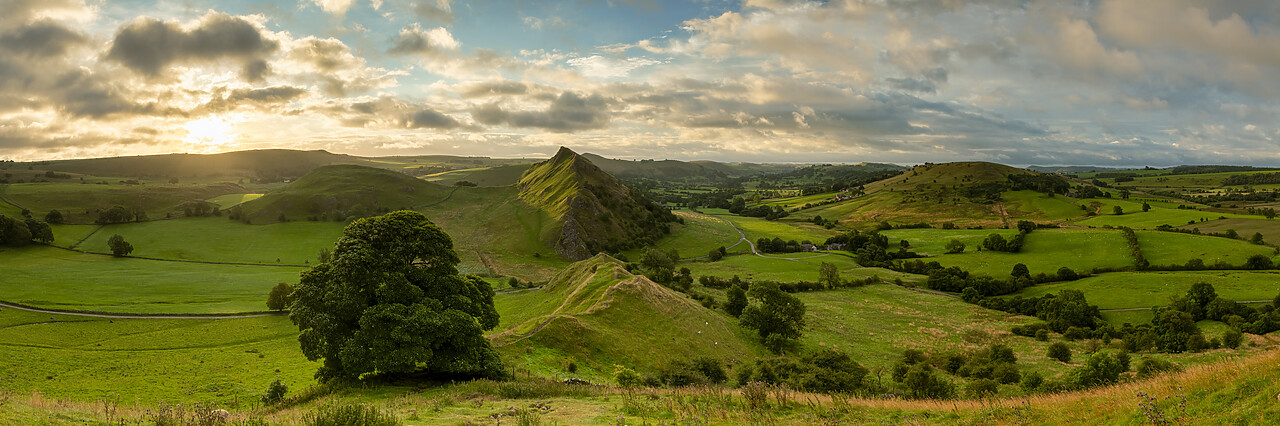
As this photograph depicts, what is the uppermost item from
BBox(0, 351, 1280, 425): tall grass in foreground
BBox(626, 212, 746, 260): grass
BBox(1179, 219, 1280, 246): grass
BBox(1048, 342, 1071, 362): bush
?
BBox(0, 351, 1280, 425): tall grass in foreground

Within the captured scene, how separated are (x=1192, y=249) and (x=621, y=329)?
134668 mm

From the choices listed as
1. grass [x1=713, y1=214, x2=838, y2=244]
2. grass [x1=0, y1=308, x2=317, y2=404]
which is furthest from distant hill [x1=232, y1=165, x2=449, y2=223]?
grass [x1=713, y1=214, x2=838, y2=244]

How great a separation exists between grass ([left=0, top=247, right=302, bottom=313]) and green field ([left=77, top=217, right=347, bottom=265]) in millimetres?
9644

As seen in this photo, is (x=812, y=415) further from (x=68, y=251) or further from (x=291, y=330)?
(x=68, y=251)

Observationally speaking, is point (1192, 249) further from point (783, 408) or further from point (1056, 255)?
point (783, 408)

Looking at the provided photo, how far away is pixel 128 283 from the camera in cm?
8581

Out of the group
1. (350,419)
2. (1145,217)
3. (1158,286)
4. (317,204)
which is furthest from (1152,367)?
(317,204)

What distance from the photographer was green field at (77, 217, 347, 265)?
409ft

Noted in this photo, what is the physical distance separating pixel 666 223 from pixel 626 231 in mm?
22053

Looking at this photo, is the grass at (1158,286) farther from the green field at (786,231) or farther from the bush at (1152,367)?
the green field at (786,231)

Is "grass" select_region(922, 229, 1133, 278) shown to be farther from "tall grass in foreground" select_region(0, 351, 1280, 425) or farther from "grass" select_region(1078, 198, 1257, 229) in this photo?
"tall grass in foreground" select_region(0, 351, 1280, 425)

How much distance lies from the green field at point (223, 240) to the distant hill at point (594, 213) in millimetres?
69184

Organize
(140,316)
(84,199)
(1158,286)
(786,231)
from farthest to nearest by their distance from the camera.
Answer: (786,231)
(84,199)
(1158,286)
(140,316)

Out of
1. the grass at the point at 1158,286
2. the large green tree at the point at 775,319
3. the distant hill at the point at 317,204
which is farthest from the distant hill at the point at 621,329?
the distant hill at the point at 317,204
